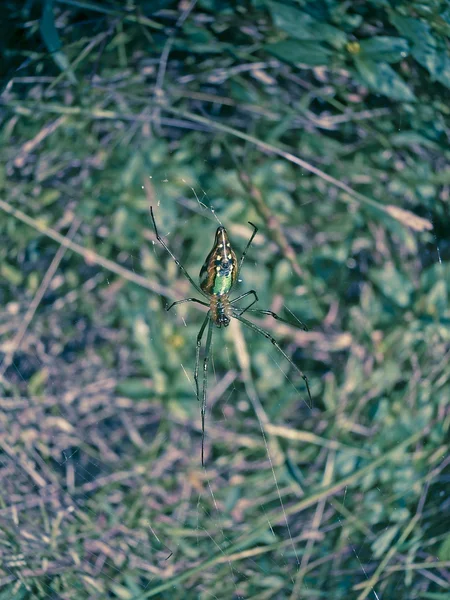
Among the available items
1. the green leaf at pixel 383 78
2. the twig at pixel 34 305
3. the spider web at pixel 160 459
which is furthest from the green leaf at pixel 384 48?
the twig at pixel 34 305

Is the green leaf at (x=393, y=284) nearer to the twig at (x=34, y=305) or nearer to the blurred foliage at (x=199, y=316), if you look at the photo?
the blurred foliage at (x=199, y=316)

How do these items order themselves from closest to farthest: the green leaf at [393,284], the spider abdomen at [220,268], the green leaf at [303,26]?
the spider abdomen at [220,268], the green leaf at [303,26], the green leaf at [393,284]

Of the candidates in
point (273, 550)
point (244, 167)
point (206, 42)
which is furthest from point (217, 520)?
point (206, 42)

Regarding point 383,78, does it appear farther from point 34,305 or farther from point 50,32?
point 34,305

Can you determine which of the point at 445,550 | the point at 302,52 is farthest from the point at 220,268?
the point at 445,550

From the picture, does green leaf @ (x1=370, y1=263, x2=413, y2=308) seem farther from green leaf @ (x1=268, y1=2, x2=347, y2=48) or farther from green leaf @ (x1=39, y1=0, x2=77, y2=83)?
green leaf @ (x1=39, y1=0, x2=77, y2=83)

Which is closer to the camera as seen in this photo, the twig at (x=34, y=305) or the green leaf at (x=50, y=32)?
the green leaf at (x=50, y=32)
